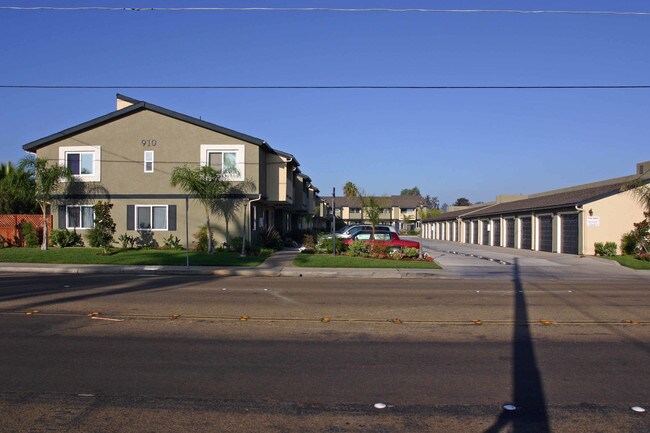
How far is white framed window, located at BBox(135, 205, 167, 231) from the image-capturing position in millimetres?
28641

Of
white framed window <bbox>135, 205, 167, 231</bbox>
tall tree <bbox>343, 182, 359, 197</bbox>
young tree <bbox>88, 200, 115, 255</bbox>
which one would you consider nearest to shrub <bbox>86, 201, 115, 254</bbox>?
young tree <bbox>88, 200, 115, 255</bbox>

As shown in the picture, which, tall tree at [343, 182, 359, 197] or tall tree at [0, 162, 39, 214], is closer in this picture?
tall tree at [0, 162, 39, 214]

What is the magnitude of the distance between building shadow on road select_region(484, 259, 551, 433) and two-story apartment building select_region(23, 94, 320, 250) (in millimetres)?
21022

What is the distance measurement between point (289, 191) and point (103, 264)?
12941 millimetres

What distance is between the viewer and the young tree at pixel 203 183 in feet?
84.9

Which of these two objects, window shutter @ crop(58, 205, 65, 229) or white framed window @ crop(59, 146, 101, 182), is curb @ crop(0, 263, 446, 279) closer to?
window shutter @ crop(58, 205, 65, 229)

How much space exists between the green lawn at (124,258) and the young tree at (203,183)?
217 centimetres

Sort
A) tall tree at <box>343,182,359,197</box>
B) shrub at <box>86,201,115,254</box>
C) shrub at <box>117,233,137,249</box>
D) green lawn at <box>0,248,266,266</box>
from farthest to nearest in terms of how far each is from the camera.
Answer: tall tree at <box>343,182,359,197</box> < shrub at <box>117,233,137,249</box> < shrub at <box>86,201,115,254</box> < green lawn at <box>0,248,266,266</box>

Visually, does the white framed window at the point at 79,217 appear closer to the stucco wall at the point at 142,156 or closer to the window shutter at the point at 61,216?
the window shutter at the point at 61,216

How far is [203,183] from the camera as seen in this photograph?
26.1 m

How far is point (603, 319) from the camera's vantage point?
421 inches

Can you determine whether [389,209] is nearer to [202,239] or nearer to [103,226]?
[202,239]

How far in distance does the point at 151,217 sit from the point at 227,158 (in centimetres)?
493

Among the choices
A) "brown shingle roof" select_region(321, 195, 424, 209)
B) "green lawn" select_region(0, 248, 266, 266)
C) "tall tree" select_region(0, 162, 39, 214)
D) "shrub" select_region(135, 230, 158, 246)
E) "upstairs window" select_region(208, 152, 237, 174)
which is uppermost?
"brown shingle roof" select_region(321, 195, 424, 209)
